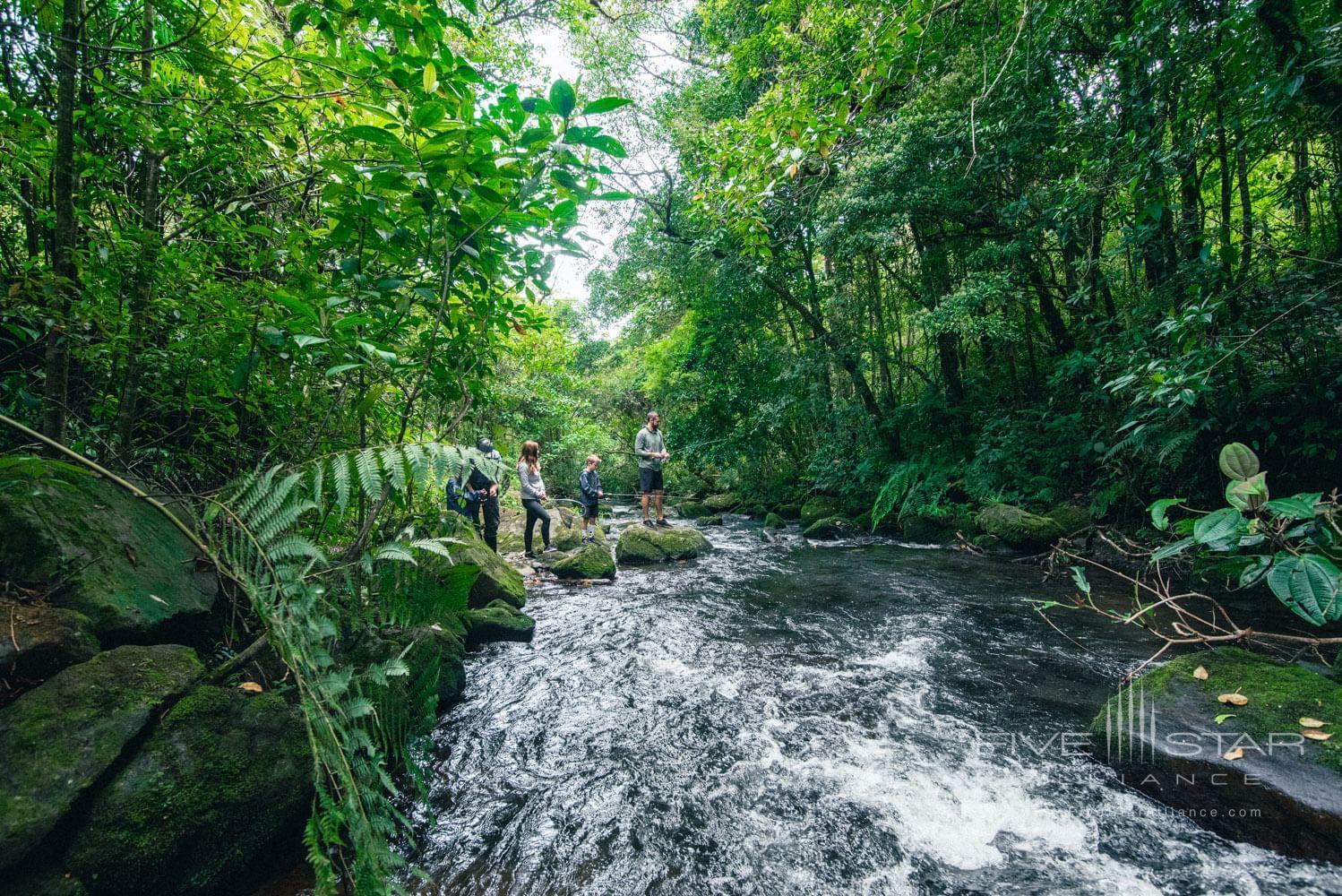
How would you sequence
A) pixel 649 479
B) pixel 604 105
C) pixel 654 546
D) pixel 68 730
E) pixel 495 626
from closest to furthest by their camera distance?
pixel 604 105, pixel 68 730, pixel 495 626, pixel 654 546, pixel 649 479

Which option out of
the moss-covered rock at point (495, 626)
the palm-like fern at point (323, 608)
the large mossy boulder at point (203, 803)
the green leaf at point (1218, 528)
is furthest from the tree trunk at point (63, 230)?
the green leaf at point (1218, 528)

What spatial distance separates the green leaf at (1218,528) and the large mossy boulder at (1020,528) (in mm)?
5868

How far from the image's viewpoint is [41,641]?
5.81 feet

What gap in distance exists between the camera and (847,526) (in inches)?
399

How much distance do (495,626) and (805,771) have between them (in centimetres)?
301

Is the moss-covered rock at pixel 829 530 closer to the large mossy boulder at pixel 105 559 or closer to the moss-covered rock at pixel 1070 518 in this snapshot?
the moss-covered rock at pixel 1070 518

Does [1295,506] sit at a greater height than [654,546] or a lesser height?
greater

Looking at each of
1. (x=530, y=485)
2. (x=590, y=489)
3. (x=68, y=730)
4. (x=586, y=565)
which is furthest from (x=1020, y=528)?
(x=68, y=730)

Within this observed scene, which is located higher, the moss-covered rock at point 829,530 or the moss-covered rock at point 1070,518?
the moss-covered rock at point 1070,518

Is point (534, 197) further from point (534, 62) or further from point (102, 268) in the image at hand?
point (534, 62)

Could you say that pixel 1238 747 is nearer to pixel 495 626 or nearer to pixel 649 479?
pixel 495 626

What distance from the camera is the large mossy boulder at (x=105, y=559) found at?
192 cm

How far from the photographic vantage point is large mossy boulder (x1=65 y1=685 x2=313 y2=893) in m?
1.56

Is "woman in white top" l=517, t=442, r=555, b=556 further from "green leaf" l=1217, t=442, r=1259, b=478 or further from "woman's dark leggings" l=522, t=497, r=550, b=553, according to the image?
"green leaf" l=1217, t=442, r=1259, b=478
